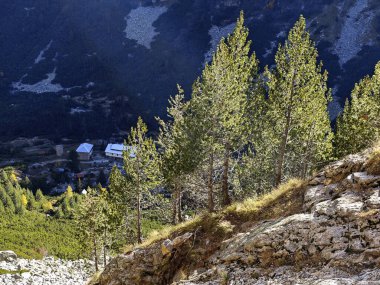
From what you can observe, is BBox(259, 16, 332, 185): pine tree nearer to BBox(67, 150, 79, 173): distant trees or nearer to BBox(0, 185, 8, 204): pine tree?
BBox(0, 185, 8, 204): pine tree

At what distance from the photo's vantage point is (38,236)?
74.9m

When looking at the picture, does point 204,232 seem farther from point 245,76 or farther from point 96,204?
point 96,204

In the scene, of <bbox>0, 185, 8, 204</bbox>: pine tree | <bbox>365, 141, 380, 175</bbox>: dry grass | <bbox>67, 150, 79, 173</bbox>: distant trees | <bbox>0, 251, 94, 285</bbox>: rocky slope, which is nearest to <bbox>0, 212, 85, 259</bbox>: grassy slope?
<bbox>0, 251, 94, 285</bbox>: rocky slope

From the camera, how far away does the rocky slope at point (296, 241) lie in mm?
9789

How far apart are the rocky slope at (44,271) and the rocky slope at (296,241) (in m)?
35.2

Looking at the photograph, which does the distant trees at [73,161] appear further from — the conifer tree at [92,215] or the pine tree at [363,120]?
the pine tree at [363,120]

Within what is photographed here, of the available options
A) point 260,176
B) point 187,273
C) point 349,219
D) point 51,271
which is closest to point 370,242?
point 349,219

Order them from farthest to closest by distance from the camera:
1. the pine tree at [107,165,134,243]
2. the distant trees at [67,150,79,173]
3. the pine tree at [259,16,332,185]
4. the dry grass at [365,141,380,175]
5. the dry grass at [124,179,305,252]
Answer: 1. the distant trees at [67,150,79,173]
2. the pine tree at [107,165,134,243]
3. the pine tree at [259,16,332,185]
4. the dry grass at [124,179,305,252]
5. the dry grass at [365,141,380,175]

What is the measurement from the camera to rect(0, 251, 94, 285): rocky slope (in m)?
47.8

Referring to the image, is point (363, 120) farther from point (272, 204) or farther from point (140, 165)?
point (272, 204)

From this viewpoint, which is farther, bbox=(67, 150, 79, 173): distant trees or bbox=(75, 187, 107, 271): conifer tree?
bbox=(67, 150, 79, 173): distant trees

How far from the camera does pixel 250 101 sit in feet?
81.0

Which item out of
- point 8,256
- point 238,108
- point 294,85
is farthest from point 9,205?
point 294,85

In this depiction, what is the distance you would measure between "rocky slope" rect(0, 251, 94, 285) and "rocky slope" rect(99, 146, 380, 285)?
35.2m
